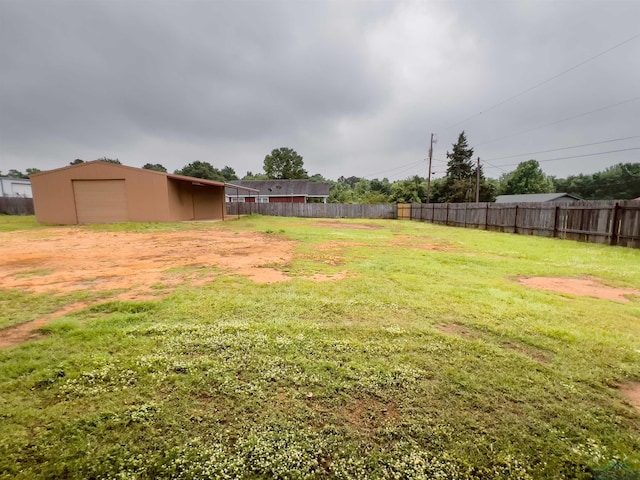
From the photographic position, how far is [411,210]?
27062mm

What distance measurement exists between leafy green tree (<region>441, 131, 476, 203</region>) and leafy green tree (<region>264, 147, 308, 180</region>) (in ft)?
98.3

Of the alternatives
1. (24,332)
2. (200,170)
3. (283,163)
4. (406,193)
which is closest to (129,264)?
(24,332)

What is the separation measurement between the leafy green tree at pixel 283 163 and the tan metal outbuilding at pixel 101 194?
42.8 m

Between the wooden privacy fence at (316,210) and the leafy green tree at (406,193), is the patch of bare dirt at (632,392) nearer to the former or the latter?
the wooden privacy fence at (316,210)

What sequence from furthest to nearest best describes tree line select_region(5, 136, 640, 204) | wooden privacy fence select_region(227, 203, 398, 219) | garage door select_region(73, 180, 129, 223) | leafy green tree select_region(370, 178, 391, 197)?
leafy green tree select_region(370, 178, 391, 197) → tree line select_region(5, 136, 640, 204) → wooden privacy fence select_region(227, 203, 398, 219) → garage door select_region(73, 180, 129, 223)

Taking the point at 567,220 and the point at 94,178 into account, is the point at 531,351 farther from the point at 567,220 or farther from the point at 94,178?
the point at 94,178

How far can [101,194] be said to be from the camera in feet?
53.5

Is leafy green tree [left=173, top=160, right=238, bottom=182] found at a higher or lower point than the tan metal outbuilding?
higher

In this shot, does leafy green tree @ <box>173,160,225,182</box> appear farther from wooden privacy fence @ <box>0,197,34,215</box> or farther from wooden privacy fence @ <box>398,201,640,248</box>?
wooden privacy fence @ <box>398,201,640,248</box>

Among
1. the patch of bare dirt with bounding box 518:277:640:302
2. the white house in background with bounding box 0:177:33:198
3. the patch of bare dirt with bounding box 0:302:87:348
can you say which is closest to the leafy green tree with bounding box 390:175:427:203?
the patch of bare dirt with bounding box 518:277:640:302

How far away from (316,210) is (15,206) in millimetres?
28321

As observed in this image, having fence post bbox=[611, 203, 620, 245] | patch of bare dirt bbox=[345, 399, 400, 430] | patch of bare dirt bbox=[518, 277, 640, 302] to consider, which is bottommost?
patch of bare dirt bbox=[518, 277, 640, 302]

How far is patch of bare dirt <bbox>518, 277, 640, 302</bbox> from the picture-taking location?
14.8 feet

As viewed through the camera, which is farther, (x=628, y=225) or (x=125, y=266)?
(x=628, y=225)
